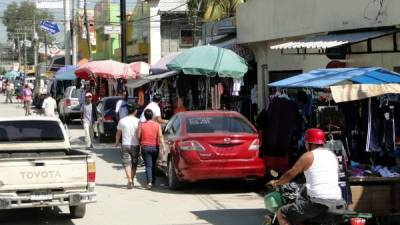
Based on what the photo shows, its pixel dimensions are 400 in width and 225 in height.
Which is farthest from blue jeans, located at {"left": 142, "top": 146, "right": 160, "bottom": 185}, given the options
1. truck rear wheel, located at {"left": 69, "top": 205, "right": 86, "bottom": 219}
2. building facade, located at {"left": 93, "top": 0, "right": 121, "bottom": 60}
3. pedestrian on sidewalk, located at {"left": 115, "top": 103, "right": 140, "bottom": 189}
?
building facade, located at {"left": 93, "top": 0, "right": 121, "bottom": 60}

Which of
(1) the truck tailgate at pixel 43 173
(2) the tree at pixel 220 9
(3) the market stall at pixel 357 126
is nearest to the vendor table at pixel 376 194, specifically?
(3) the market stall at pixel 357 126

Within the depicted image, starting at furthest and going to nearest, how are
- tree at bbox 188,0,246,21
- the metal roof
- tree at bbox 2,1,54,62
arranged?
tree at bbox 2,1,54,62, tree at bbox 188,0,246,21, the metal roof

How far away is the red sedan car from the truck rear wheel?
264 centimetres

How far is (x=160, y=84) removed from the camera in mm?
24016

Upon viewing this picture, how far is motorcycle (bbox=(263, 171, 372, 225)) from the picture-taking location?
24.3 ft

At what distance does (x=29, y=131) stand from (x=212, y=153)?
10.8 feet

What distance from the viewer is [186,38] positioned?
132ft

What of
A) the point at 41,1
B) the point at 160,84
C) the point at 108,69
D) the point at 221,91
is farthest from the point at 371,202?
the point at 41,1

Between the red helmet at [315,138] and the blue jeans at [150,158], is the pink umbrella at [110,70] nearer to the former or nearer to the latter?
the blue jeans at [150,158]

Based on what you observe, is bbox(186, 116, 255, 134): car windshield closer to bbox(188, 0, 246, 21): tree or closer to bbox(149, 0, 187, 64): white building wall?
bbox(188, 0, 246, 21): tree

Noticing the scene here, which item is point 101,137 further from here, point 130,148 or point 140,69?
point 130,148

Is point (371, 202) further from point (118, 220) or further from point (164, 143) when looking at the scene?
point (164, 143)

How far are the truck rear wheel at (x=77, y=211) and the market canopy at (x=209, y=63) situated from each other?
6.94 m

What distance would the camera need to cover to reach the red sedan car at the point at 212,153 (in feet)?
40.8
